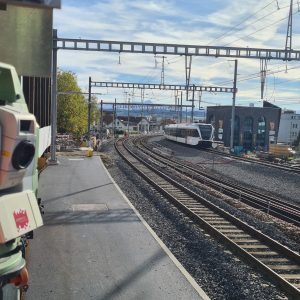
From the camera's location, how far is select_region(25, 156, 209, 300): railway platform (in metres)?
7.18

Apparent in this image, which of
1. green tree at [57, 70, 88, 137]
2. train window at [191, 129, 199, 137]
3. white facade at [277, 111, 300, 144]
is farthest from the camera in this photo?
white facade at [277, 111, 300, 144]

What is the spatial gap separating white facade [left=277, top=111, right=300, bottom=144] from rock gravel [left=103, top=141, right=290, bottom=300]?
79.7 m

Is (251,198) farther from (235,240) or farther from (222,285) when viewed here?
(222,285)

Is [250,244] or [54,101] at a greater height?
[54,101]

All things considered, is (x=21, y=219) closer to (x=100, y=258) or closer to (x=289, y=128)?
(x=100, y=258)

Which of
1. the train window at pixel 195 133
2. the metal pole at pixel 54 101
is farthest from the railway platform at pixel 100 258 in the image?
the train window at pixel 195 133

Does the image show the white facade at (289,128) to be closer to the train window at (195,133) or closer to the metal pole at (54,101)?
the train window at (195,133)

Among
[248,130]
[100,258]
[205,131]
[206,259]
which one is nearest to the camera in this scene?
[100,258]

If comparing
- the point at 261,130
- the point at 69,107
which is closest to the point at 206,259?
the point at 69,107

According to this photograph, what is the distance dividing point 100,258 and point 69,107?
49.8m

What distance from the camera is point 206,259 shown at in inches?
383

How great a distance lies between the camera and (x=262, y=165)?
1347 inches

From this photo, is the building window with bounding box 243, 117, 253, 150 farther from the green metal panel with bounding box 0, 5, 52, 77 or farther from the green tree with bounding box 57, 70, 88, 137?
the green metal panel with bounding box 0, 5, 52, 77

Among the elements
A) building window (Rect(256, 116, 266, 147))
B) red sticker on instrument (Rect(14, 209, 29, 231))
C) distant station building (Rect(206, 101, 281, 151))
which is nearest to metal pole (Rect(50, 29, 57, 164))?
red sticker on instrument (Rect(14, 209, 29, 231))
